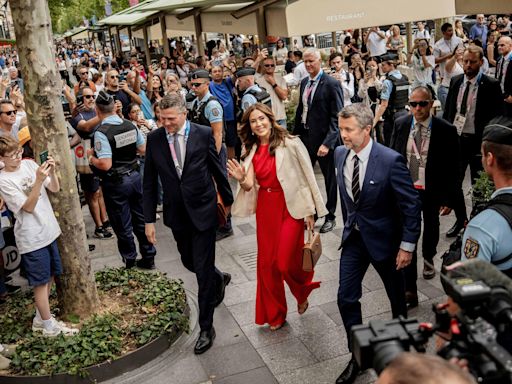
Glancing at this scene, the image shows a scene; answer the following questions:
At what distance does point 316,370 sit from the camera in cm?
505

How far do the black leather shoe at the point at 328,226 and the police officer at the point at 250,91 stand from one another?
6.02 feet

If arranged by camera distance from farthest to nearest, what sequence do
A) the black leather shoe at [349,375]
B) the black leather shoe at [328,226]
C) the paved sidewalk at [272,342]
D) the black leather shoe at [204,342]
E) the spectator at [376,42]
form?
the spectator at [376,42] < the black leather shoe at [328,226] < the black leather shoe at [204,342] < the paved sidewalk at [272,342] < the black leather shoe at [349,375]

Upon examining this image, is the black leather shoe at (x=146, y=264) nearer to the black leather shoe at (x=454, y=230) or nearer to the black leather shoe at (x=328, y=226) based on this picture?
the black leather shoe at (x=328, y=226)

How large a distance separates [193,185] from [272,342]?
4.99 ft

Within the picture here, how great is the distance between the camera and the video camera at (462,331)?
200 centimetres

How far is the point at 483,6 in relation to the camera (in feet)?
28.3

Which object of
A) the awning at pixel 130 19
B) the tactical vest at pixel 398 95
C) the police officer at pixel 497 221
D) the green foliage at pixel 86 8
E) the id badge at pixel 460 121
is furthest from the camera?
the green foliage at pixel 86 8

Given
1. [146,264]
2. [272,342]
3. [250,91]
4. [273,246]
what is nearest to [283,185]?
[273,246]

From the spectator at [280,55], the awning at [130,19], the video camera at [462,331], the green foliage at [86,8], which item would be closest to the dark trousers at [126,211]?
the video camera at [462,331]

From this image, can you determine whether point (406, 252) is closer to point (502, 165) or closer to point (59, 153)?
point (502, 165)

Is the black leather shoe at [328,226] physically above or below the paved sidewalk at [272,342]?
above

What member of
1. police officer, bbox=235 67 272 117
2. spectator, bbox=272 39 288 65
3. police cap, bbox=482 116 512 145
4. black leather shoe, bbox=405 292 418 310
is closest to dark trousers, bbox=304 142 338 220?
police officer, bbox=235 67 272 117

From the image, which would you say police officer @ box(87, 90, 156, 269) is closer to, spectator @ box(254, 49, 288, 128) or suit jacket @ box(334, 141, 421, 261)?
spectator @ box(254, 49, 288, 128)

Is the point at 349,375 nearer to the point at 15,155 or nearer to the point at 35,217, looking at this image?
the point at 35,217
